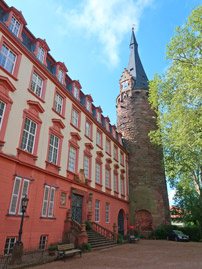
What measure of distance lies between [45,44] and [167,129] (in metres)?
12.4

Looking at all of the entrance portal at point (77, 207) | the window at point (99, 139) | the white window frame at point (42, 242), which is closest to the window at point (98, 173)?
the window at point (99, 139)

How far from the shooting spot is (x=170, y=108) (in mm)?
17203

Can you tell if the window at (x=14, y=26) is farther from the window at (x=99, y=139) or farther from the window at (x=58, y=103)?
the window at (x=99, y=139)

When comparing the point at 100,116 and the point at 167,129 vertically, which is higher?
the point at 100,116

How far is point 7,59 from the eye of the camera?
36.0 ft

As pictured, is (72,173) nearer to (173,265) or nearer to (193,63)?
(173,265)

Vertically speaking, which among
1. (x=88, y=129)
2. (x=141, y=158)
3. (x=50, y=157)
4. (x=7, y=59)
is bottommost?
(x=50, y=157)

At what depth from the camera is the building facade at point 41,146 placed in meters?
9.95

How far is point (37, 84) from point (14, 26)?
136 inches

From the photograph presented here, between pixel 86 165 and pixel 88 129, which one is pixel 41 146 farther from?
pixel 88 129

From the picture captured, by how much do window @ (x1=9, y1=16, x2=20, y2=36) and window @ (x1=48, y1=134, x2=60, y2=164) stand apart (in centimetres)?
648

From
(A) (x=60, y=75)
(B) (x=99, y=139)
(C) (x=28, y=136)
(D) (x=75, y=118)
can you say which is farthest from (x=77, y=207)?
(A) (x=60, y=75)

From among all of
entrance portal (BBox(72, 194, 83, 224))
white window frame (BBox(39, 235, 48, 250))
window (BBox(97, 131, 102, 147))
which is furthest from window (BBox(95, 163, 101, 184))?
white window frame (BBox(39, 235, 48, 250))

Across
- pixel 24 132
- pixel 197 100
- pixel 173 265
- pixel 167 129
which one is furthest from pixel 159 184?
pixel 24 132
